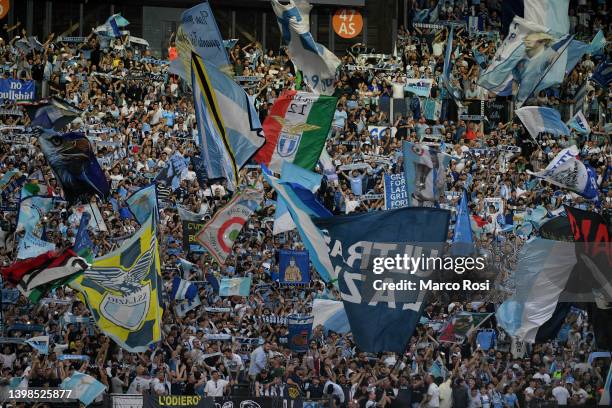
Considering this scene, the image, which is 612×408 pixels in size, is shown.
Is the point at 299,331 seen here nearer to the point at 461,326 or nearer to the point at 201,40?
the point at 461,326

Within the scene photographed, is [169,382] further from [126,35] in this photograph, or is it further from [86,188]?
[126,35]

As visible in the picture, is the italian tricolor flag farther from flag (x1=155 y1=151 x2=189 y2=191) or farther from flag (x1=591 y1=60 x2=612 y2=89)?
flag (x1=591 y1=60 x2=612 y2=89)

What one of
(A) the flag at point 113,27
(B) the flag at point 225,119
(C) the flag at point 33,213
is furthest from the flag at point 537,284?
(A) the flag at point 113,27

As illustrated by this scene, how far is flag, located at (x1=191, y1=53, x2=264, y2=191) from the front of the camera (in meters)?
24.5

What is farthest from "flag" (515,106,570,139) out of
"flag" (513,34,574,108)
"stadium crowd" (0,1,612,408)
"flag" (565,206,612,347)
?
"flag" (565,206,612,347)

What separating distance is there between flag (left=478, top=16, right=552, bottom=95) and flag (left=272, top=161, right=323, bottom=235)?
930 cm

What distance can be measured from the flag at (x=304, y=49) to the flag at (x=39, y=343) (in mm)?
9317

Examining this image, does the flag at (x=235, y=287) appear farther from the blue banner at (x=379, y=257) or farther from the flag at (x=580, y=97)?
the flag at (x=580, y=97)

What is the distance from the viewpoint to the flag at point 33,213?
1037 inches

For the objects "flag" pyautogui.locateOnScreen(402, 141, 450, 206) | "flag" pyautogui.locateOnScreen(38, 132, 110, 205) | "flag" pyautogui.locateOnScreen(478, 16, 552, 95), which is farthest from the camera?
"flag" pyautogui.locateOnScreen(478, 16, 552, 95)

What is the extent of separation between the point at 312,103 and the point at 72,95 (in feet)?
26.7

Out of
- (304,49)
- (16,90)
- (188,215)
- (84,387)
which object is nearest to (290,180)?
(188,215)

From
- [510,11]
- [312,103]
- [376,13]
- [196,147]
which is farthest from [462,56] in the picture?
[312,103]

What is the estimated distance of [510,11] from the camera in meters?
35.7
